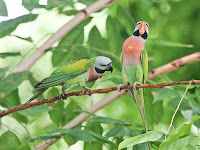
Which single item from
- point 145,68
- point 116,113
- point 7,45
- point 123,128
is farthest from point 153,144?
point 7,45

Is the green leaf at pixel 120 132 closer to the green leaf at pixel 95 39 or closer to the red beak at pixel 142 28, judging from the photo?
the green leaf at pixel 95 39

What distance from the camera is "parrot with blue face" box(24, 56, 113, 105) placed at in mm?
736

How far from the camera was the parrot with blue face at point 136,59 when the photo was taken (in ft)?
2.44

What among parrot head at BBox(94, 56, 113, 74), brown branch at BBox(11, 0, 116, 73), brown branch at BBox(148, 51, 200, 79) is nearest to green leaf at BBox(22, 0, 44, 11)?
brown branch at BBox(11, 0, 116, 73)

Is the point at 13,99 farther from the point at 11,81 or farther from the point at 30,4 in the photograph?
the point at 30,4

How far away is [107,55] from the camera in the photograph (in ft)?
3.92

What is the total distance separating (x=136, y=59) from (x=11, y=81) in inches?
18.7

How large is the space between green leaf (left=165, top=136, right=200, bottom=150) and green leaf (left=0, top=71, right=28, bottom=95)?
528mm

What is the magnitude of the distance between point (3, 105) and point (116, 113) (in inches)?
Answer: 36.6

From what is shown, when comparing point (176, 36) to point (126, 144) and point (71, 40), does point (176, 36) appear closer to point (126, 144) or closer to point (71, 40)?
point (71, 40)

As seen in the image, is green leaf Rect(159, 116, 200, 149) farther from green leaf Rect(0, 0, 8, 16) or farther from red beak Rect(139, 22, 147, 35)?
green leaf Rect(0, 0, 8, 16)

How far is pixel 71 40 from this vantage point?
1.33 m

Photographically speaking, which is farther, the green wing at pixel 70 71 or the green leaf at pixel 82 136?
the green leaf at pixel 82 136

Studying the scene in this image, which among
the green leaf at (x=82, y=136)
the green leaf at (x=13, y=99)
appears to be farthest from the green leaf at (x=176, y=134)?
the green leaf at (x=13, y=99)
